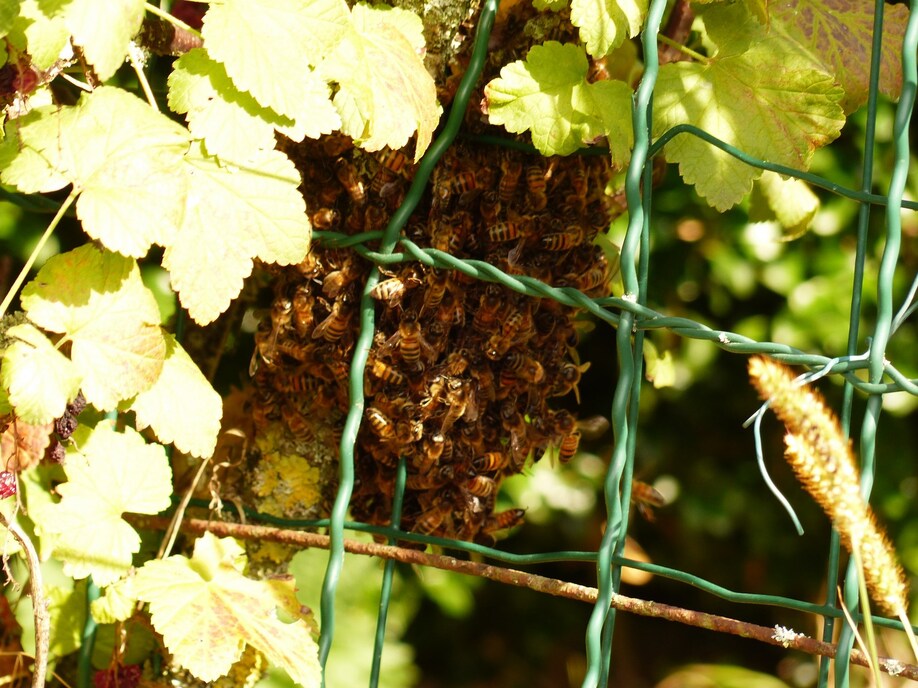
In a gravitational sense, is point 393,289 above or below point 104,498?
above

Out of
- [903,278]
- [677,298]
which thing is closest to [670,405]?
[677,298]

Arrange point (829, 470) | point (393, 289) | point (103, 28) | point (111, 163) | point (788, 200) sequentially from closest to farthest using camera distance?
1. point (829, 470)
2. point (103, 28)
3. point (111, 163)
4. point (393, 289)
5. point (788, 200)

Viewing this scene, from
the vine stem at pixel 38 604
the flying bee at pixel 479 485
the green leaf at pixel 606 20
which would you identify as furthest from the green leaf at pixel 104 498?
the green leaf at pixel 606 20

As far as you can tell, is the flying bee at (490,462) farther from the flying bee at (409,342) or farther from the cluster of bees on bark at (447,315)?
the flying bee at (409,342)

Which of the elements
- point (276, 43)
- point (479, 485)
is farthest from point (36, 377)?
point (479, 485)

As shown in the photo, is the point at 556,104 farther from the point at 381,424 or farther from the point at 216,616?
the point at 216,616

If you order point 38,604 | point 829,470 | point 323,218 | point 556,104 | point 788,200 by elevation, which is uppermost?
point 788,200

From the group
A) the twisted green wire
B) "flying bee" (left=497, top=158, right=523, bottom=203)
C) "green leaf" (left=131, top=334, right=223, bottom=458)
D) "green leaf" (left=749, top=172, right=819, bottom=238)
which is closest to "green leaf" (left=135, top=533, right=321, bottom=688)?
the twisted green wire
